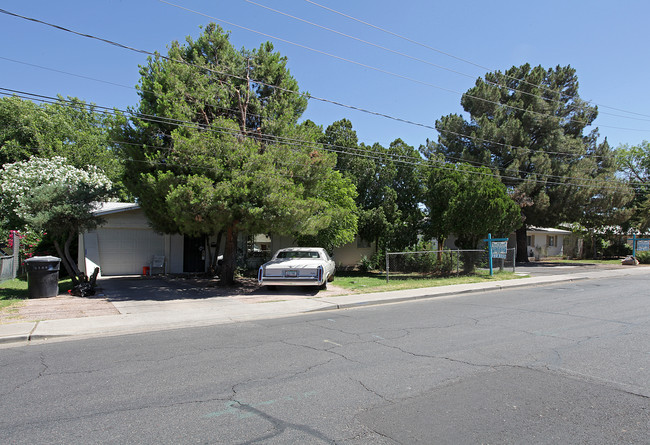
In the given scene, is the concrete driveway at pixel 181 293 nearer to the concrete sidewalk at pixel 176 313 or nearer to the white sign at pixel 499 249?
the concrete sidewalk at pixel 176 313

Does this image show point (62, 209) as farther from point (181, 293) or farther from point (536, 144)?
point (536, 144)

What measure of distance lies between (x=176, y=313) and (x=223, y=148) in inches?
210

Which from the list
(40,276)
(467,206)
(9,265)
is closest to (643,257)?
(467,206)

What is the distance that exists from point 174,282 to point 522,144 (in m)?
25.5

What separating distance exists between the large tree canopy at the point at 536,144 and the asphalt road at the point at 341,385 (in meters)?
22.2

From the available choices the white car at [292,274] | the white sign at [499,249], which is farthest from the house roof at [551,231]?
the white car at [292,274]

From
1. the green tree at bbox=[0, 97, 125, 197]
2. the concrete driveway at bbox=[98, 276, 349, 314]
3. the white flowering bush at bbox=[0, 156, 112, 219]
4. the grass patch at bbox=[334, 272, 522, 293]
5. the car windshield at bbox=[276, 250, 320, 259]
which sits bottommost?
the concrete driveway at bbox=[98, 276, 349, 314]

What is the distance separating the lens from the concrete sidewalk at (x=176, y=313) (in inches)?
308

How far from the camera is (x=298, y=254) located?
15.1 meters

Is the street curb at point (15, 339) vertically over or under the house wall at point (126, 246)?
under

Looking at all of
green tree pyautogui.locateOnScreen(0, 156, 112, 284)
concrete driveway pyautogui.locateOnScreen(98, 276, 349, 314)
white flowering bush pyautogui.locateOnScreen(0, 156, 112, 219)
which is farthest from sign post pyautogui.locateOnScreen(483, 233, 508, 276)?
white flowering bush pyautogui.locateOnScreen(0, 156, 112, 219)

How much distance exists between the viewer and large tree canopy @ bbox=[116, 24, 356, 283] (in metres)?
12.1

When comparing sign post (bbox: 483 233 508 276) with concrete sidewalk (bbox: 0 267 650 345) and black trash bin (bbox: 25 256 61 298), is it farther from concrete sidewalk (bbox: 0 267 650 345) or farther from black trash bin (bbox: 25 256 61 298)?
black trash bin (bbox: 25 256 61 298)

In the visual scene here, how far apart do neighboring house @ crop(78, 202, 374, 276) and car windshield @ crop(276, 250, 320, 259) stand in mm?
6113
